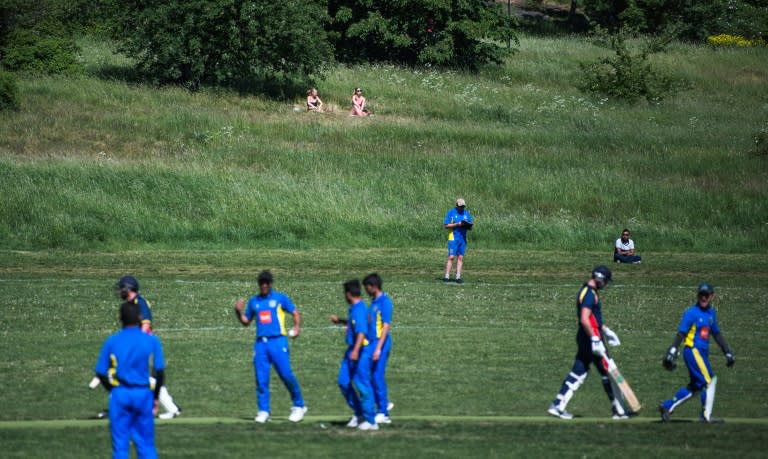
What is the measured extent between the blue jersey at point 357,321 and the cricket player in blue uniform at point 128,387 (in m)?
3.95

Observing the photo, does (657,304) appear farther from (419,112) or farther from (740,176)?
(419,112)

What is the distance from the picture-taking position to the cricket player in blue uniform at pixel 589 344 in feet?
57.0

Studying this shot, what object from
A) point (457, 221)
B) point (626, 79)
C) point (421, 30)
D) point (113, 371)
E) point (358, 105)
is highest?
point (421, 30)

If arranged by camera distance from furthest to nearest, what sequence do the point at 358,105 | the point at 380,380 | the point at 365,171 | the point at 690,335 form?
1. the point at 358,105
2. the point at 365,171
3. the point at 690,335
4. the point at 380,380

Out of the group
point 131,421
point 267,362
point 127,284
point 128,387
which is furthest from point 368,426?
point 128,387

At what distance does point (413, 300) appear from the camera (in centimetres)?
2994

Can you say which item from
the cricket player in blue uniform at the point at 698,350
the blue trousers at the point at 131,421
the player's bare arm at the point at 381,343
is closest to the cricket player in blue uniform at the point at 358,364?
the player's bare arm at the point at 381,343

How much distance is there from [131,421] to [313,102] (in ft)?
143

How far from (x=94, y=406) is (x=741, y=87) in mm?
60100

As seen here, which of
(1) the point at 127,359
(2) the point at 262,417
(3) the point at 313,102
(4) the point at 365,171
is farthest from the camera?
(3) the point at 313,102

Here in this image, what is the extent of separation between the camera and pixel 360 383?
16422 mm

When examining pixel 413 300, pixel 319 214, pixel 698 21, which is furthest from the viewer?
pixel 698 21

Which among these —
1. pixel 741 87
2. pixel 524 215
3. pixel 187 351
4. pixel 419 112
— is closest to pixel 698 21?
pixel 741 87

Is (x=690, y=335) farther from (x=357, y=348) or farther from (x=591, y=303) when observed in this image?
(x=357, y=348)
